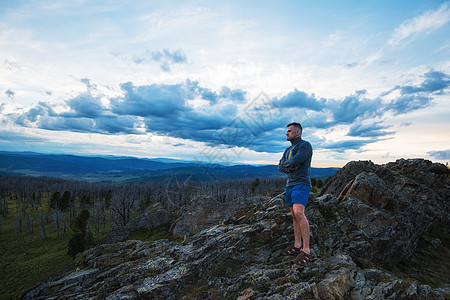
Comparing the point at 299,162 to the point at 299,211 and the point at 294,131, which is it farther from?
the point at 299,211

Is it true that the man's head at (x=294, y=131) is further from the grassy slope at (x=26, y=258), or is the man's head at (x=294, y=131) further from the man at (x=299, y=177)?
the grassy slope at (x=26, y=258)

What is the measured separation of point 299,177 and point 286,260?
337 cm

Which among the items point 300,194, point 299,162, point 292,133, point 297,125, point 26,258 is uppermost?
point 297,125

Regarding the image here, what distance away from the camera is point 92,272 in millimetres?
13086

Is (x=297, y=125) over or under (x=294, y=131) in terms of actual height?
over

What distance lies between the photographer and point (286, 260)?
862cm

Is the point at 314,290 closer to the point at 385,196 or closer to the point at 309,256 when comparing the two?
the point at 309,256

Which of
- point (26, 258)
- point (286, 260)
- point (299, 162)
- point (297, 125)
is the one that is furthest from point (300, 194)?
point (26, 258)

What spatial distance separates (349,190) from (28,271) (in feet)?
189

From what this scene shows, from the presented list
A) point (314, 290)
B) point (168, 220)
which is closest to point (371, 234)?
point (314, 290)

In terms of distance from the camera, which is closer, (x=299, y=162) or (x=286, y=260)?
(x=299, y=162)

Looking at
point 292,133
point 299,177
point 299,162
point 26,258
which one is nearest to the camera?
point 299,162

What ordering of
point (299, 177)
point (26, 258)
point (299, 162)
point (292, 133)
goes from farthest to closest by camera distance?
point (26, 258)
point (292, 133)
point (299, 177)
point (299, 162)

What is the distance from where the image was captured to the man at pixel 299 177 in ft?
25.9
